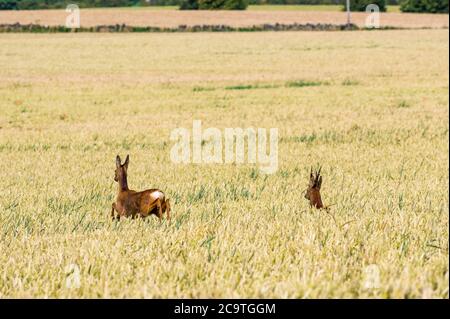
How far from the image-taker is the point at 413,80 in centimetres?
3114

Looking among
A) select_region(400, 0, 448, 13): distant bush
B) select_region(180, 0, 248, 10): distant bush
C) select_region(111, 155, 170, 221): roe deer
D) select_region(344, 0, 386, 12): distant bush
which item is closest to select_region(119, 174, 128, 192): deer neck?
select_region(111, 155, 170, 221): roe deer

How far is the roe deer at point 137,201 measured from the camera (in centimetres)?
499

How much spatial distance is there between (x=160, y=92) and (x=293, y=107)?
7409 mm

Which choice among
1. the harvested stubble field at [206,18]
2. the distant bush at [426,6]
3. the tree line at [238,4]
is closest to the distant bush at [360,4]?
the tree line at [238,4]

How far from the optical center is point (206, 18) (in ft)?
270

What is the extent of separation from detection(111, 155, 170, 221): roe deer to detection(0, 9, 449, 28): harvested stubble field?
6207cm

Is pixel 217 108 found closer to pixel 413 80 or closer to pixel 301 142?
pixel 301 142

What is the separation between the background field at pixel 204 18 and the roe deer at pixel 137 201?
62.1 m

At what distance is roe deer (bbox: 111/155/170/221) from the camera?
4988 mm

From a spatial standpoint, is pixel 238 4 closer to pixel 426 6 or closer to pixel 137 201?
pixel 426 6

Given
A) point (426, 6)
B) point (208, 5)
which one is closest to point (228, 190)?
point (208, 5)

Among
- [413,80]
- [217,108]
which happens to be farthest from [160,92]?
[413,80]

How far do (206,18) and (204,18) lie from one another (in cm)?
25

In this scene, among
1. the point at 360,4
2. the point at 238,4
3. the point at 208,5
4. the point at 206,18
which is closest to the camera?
the point at 206,18
